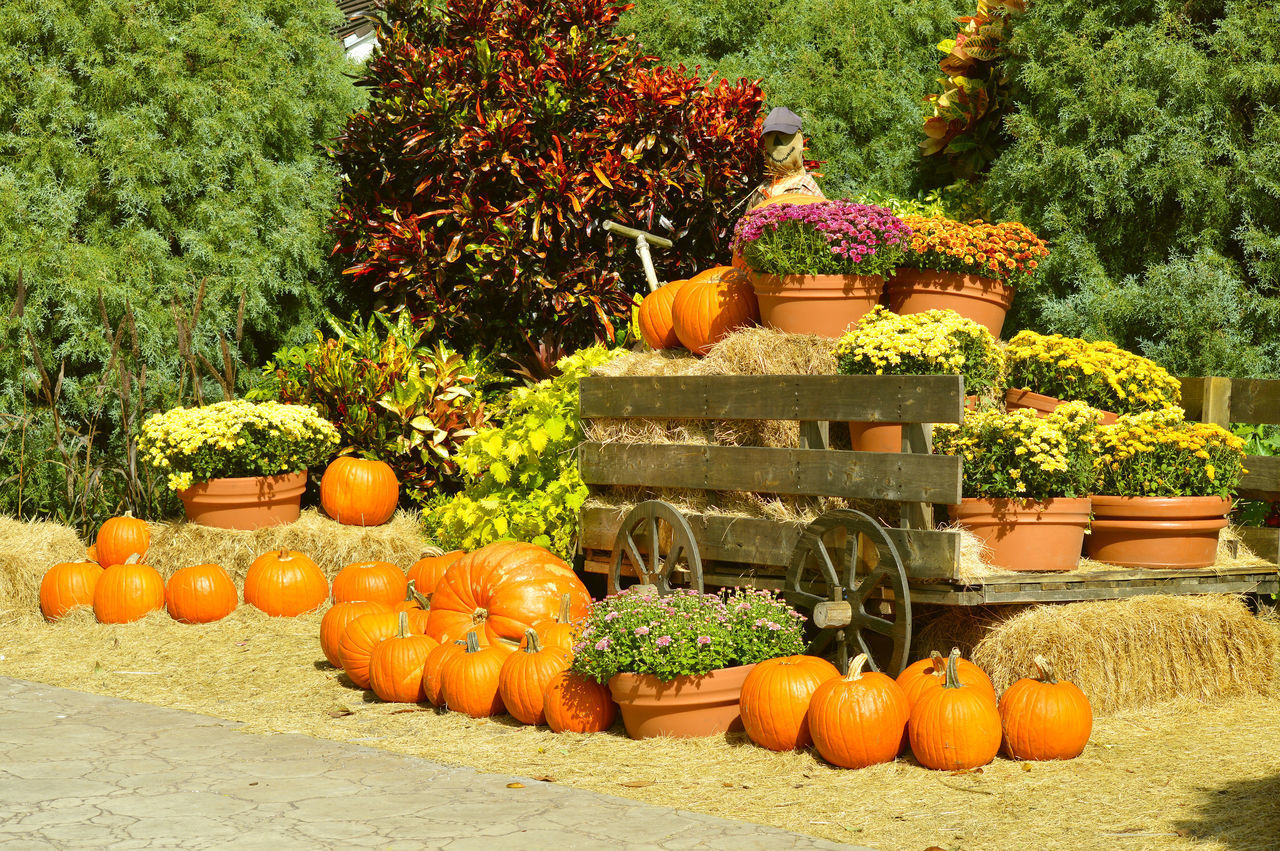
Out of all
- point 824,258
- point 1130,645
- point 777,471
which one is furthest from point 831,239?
point 1130,645

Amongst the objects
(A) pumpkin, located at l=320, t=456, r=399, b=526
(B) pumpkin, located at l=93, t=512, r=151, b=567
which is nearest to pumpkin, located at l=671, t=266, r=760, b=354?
(A) pumpkin, located at l=320, t=456, r=399, b=526

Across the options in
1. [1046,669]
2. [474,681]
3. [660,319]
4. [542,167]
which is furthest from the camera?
[542,167]

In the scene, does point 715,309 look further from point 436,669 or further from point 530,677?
point 436,669

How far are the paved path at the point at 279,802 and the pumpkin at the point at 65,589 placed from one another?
2400mm

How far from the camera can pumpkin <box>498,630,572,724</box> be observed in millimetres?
4984

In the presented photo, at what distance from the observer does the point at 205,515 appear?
24.7ft

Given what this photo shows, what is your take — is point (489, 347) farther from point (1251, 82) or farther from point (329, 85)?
point (1251, 82)

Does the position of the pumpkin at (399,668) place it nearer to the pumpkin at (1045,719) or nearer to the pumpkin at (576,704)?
the pumpkin at (576,704)

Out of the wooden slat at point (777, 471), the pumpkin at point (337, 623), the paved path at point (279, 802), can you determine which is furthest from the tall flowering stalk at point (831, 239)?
the paved path at point (279, 802)

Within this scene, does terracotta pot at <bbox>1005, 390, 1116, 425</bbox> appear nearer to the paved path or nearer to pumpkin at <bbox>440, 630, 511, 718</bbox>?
pumpkin at <bbox>440, 630, 511, 718</bbox>

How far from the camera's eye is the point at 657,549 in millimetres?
5676

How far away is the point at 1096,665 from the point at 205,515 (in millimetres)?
5234

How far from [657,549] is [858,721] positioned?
1646 mm

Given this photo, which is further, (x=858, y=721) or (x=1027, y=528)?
(x=1027, y=528)
